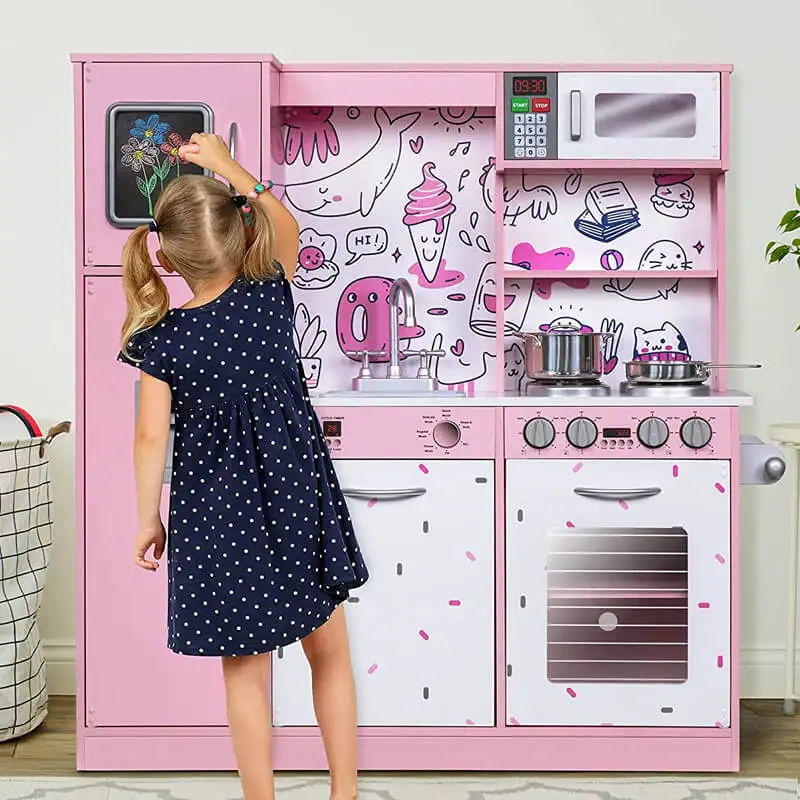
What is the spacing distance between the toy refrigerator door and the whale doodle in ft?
1.61

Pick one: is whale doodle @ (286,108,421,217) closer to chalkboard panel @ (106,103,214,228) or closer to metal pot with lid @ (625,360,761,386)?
chalkboard panel @ (106,103,214,228)

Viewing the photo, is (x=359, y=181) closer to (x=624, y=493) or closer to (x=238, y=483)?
(x=624, y=493)

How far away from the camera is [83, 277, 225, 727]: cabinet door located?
271cm

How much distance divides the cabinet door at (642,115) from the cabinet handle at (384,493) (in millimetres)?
947

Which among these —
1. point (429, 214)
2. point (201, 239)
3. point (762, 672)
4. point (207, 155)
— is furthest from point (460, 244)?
point (762, 672)

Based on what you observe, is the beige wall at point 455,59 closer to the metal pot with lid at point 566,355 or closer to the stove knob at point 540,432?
the metal pot with lid at point 566,355

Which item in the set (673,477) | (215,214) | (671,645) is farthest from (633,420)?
(215,214)

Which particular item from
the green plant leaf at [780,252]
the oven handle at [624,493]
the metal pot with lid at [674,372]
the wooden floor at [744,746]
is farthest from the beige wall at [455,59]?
the oven handle at [624,493]

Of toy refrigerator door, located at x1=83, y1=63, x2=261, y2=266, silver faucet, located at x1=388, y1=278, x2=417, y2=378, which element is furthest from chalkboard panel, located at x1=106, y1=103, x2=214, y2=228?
silver faucet, located at x1=388, y1=278, x2=417, y2=378

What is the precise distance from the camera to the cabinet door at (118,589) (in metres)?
2.71

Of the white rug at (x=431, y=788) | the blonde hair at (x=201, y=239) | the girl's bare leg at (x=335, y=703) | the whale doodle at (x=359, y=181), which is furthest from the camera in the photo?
the whale doodle at (x=359, y=181)

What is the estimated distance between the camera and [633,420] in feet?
8.75

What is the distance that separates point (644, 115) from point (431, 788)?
1.75 m

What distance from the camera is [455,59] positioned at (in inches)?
127
